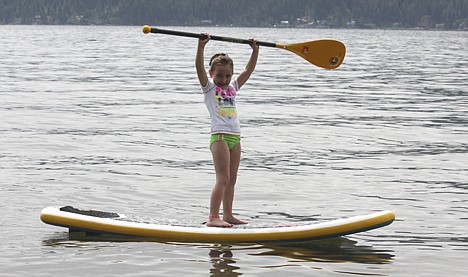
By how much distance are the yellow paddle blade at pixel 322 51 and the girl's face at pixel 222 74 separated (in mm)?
1476

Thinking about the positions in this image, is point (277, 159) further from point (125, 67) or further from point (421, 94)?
point (125, 67)

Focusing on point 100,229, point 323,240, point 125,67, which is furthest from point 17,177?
point 125,67

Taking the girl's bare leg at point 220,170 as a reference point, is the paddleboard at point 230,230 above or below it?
below

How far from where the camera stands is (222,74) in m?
9.98

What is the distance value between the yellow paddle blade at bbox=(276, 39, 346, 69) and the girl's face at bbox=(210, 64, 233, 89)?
148cm

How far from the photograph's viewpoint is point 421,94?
3195 centimetres

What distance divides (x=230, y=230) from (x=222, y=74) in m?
1.57

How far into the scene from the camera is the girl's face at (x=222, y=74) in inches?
392

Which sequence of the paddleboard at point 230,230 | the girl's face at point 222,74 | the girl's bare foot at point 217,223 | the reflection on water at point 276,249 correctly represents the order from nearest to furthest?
the reflection on water at point 276,249 → the paddleboard at point 230,230 → the girl's face at point 222,74 → the girl's bare foot at point 217,223

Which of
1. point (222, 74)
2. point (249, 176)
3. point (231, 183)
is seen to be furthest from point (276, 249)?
point (249, 176)

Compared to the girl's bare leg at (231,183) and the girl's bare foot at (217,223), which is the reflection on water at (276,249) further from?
the girl's bare leg at (231,183)

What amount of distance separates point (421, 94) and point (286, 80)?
8703 millimetres

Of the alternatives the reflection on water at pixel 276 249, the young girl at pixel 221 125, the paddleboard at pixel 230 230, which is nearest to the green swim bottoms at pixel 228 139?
the young girl at pixel 221 125

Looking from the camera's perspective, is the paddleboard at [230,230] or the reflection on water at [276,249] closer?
the reflection on water at [276,249]
